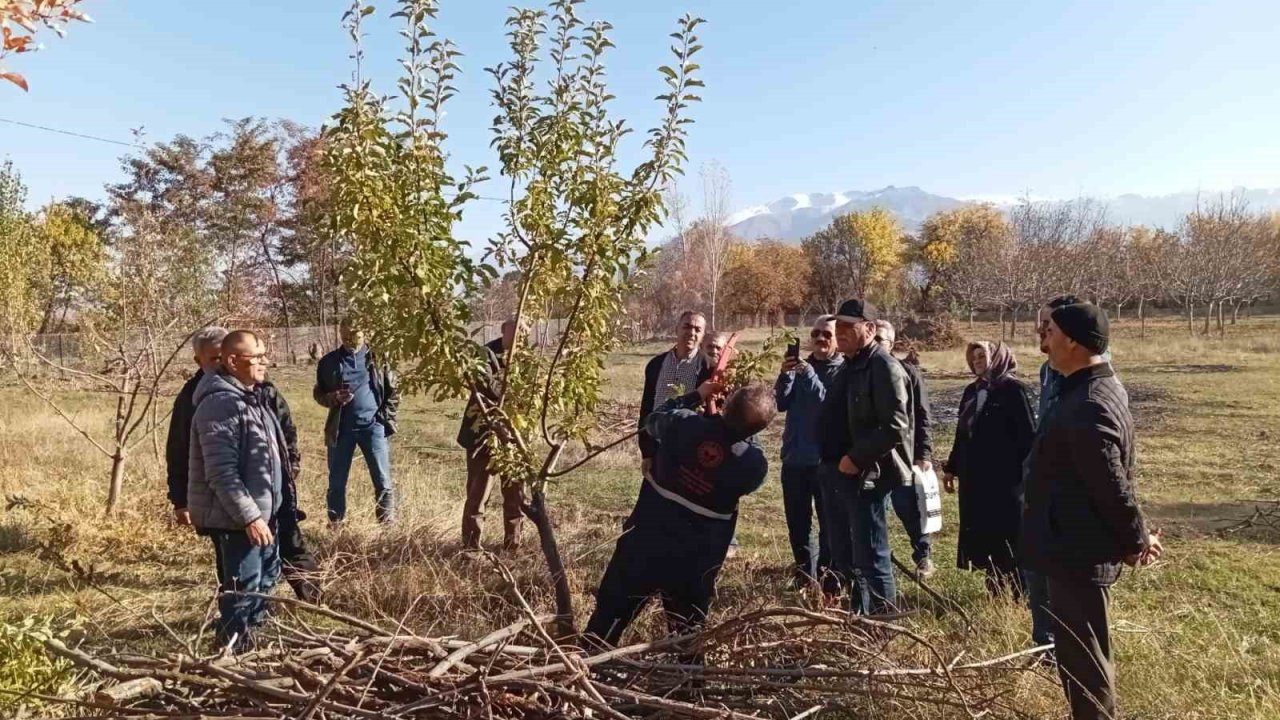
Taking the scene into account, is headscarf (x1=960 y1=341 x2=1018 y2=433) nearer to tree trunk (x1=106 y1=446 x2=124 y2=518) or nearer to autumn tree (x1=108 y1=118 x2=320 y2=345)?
tree trunk (x1=106 y1=446 x2=124 y2=518)

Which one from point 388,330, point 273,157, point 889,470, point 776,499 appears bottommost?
point 776,499

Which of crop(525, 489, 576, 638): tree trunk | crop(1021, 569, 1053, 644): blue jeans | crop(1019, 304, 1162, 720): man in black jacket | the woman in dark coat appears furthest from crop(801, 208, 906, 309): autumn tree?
crop(1019, 304, 1162, 720): man in black jacket

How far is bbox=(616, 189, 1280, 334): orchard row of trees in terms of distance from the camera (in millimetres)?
36000

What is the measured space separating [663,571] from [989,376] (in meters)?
2.84

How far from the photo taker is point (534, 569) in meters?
5.14

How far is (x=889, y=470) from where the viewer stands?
451 cm

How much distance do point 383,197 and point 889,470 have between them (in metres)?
3.09

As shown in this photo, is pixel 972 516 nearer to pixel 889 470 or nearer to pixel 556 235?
pixel 889 470

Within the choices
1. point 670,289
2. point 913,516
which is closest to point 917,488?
point 913,516

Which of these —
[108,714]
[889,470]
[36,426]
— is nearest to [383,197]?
[108,714]

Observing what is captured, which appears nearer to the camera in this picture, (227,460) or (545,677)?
(545,677)

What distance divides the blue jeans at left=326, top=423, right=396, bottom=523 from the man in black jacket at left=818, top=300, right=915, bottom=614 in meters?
3.66

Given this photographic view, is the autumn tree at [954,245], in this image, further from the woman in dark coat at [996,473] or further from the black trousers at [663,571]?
the black trousers at [663,571]

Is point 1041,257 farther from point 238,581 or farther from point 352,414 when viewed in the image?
point 238,581
